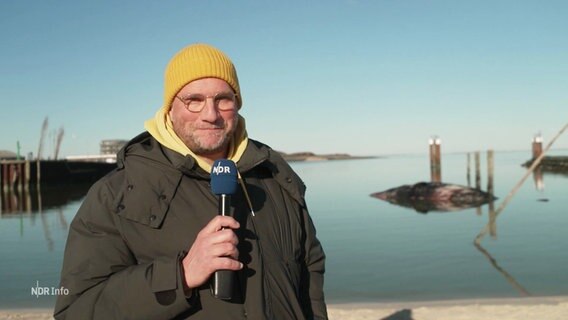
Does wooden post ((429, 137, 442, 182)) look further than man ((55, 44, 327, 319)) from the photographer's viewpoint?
Yes

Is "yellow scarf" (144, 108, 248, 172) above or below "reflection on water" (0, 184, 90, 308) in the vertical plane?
above

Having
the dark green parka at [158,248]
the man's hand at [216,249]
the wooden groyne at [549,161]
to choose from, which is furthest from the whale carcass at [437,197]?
the wooden groyne at [549,161]

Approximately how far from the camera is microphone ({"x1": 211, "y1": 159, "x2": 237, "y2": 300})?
181cm

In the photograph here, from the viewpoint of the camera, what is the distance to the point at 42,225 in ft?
63.8

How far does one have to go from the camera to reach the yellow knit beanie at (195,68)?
2.29m

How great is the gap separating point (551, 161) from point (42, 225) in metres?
57.2

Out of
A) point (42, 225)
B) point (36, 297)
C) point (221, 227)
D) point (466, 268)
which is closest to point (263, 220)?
point (221, 227)

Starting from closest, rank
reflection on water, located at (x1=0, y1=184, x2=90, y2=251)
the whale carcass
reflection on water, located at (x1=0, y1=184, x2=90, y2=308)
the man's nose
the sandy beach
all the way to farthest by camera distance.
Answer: the man's nose
the sandy beach
reflection on water, located at (x1=0, y1=184, x2=90, y2=308)
reflection on water, located at (x1=0, y1=184, x2=90, y2=251)
the whale carcass

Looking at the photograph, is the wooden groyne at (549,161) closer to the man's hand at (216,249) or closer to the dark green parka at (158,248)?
the dark green parka at (158,248)

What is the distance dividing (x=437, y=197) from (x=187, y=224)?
25.1 meters

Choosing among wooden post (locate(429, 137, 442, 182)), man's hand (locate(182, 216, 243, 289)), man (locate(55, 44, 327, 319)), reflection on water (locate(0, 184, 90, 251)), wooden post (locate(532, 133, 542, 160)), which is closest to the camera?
man's hand (locate(182, 216, 243, 289))

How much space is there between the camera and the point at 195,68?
2.29m

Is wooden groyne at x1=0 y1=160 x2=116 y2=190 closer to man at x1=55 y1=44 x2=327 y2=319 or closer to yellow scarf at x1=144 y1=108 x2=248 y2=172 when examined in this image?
yellow scarf at x1=144 y1=108 x2=248 y2=172

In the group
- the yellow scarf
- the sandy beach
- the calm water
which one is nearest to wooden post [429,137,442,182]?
the calm water
